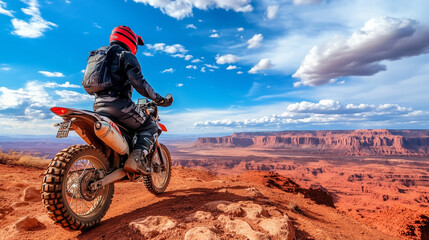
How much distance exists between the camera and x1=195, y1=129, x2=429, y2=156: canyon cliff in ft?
416

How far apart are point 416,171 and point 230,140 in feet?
399

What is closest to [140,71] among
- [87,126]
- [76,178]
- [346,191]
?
[87,126]

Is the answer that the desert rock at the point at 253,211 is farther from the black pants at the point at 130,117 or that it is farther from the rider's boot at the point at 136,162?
the black pants at the point at 130,117

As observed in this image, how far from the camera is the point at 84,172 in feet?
9.95

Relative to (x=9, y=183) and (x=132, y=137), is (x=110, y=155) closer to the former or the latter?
(x=132, y=137)

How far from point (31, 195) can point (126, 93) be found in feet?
13.6

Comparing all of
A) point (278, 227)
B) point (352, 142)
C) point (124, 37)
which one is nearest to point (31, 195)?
point (124, 37)

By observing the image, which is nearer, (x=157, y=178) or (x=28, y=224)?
(x=28, y=224)

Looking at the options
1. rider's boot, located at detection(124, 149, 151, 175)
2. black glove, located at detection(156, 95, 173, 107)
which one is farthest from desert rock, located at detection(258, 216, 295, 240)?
black glove, located at detection(156, 95, 173, 107)

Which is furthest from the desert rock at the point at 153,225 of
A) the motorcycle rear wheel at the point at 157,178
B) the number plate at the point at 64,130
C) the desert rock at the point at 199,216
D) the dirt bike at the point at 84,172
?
the motorcycle rear wheel at the point at 157,178

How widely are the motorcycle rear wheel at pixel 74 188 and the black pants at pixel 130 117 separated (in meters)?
0.69

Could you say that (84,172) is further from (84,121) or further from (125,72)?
(125,72)

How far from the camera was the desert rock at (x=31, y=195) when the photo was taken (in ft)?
16.7

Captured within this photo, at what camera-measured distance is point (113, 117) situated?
3.65m
